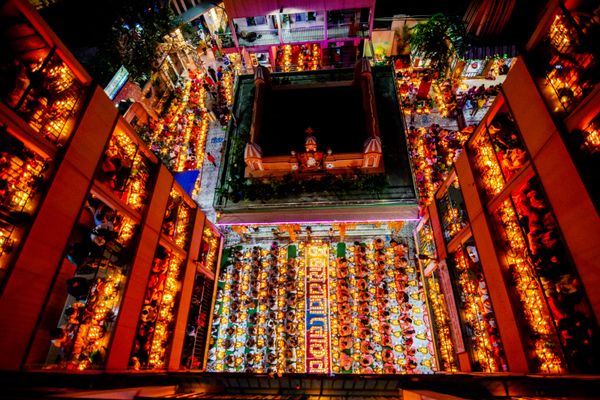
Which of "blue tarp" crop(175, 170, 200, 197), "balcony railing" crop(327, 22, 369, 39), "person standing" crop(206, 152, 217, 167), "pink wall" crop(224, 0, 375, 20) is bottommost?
"blue tarp" crop(175, 170, 200, 197)

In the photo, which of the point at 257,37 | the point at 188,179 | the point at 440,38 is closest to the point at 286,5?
the point at 257,37

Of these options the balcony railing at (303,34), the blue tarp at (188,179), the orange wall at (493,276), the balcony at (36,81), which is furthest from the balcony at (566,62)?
the balcony railing at (303,34)

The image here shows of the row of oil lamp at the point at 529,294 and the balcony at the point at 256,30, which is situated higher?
the balcony at the point at 256,30

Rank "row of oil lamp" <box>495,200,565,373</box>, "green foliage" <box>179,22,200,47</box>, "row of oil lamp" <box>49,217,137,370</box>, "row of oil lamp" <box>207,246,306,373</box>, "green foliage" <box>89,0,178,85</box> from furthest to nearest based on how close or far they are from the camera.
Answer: "green foliage" <box>179,22,200,47</box>
"green foliage" <box>89,0,178,85</box>
"row of oil lamp" <box>207,246,306,373</box>
"row of oil lamp" <box>49,217,137,370</box>
"row of oil lamp" <box>495,200,565,373</box>

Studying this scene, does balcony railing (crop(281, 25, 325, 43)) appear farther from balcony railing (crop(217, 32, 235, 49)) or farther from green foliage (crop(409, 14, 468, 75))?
green foliage (crop(409, 14, 468, 75))

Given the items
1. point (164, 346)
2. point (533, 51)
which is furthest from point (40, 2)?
point (533, 51)

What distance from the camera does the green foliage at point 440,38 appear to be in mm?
13094

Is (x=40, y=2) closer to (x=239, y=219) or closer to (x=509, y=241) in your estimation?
(x=239, y=219)

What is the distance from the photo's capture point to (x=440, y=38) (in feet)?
43.6

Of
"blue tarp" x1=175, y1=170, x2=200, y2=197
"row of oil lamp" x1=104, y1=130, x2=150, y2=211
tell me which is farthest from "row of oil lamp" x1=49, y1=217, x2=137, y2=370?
"blue tarp" x1=175, y1=170, x2=200, y2=197

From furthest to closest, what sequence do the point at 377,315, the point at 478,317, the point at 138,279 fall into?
1. the point at 377,315
2. the point at 478,317
3. the point at 138,279

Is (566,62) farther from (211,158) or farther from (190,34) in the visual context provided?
(190,34)

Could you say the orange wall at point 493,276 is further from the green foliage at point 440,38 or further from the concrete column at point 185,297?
the green foliage at point 440,38

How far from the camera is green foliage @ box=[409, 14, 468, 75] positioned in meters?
13.1
